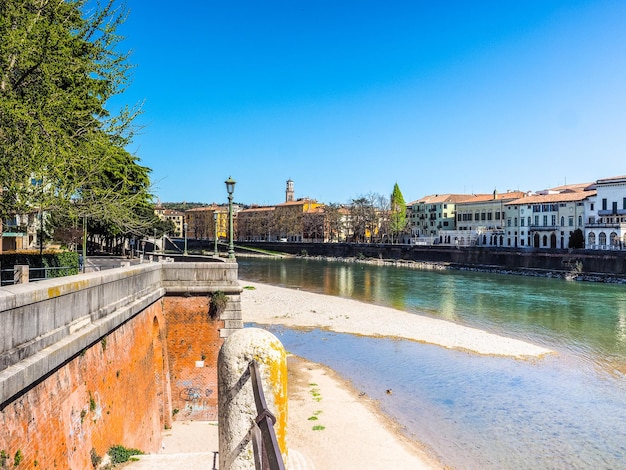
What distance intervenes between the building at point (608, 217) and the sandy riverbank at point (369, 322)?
4683cm

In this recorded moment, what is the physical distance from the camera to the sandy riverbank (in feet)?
91.0

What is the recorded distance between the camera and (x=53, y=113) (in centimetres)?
1280

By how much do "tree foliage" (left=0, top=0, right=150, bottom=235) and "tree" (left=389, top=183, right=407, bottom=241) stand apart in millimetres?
103450

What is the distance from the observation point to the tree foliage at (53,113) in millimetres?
11914

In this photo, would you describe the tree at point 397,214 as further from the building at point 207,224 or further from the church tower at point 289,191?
the church tower at point 289,191

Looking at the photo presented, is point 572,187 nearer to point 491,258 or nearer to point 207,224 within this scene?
point 491,258

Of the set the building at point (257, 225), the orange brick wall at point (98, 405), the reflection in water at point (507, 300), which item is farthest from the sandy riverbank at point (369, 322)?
the building at point (257, 225)

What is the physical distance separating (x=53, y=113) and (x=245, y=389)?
11.2 metres

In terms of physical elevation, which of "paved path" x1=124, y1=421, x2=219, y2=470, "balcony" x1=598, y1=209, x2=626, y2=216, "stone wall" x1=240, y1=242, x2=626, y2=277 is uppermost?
"balcony" x1=598, y1=209, x2=626, y2=216

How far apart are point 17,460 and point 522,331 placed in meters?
30.8

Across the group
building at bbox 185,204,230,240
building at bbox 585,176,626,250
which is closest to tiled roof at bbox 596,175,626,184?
building at bbox 585,176,626,250

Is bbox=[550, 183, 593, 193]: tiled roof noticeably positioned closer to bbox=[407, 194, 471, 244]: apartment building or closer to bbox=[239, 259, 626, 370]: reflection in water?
bbox=[407, 194, 471, 244]: apartment building

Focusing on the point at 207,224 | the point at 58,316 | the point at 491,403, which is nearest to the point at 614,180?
the point at 491,403

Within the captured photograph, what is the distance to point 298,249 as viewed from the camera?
116 meters
